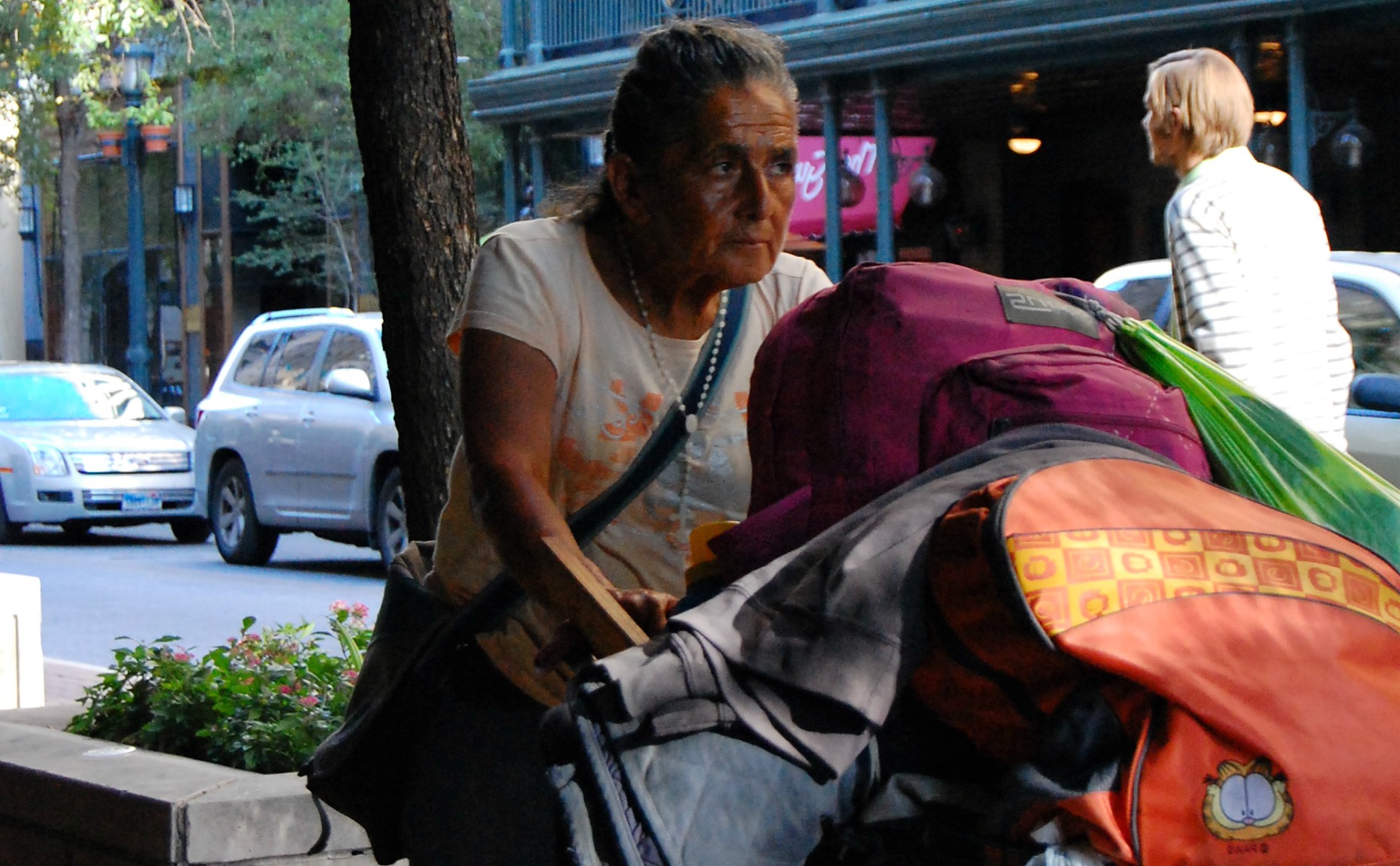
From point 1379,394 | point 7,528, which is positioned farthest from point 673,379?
point 7,528

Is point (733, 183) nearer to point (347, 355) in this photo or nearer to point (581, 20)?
point (347, 355)

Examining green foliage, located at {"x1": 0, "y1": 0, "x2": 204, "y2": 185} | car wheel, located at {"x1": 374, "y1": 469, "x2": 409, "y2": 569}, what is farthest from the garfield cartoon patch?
car wheel, located at {"x1": 374, "y1": 469, "x2": 409, "y2": 569}

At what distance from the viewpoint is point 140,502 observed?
53.7 ft

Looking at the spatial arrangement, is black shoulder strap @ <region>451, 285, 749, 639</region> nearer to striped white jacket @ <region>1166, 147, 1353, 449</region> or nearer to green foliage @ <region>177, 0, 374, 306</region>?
striped white jacket @ <region>1166, 147, 1353, 449</region>

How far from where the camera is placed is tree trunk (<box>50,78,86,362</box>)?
86.1 feet

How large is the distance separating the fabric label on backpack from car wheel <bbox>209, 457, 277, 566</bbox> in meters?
12.9

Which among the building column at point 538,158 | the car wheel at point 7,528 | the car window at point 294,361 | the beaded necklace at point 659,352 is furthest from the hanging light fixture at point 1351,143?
the beaded necklace at point 659,352

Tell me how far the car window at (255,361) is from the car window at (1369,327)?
9.04m

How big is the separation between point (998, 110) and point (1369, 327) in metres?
11.6

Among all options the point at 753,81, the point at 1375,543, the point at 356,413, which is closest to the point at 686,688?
the point at 1375,543

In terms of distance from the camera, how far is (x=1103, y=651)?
141 cm

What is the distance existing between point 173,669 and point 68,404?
1284 cm

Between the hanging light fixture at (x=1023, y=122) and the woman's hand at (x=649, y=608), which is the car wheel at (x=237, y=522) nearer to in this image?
the hanging light fixture at (x=1023, y=122)

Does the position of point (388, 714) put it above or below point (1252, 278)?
below
